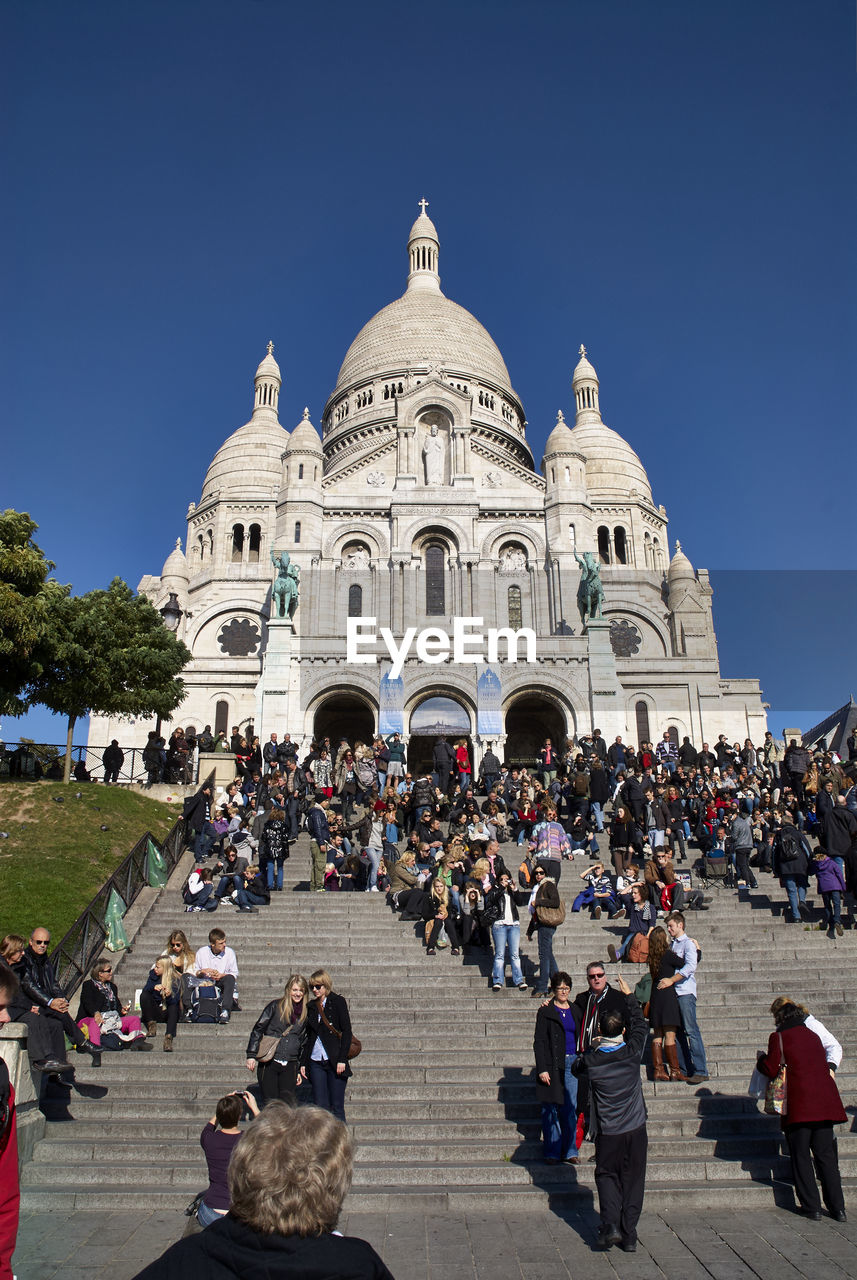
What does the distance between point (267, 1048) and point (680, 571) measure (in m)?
43.6

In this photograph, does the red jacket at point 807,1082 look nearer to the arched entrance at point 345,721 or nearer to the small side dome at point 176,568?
the arched entrance at point 345,721

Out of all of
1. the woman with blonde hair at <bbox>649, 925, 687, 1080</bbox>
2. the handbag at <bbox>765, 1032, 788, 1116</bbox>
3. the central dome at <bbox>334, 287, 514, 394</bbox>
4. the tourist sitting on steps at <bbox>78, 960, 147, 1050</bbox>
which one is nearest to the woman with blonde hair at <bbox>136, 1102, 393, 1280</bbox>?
the handbag at <bbox>765, 1032, 788, 1116</bbox>

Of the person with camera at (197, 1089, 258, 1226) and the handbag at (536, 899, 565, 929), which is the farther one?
the handbag at (536, 899, 565, 929)

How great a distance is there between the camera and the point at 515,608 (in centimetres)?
4019

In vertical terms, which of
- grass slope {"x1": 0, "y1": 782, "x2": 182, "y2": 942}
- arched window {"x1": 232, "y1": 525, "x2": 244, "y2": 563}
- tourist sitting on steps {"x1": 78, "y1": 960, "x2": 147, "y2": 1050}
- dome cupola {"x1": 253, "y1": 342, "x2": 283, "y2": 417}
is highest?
dome cupola {"x1": 253, "y1": 342, "x2": 283, "y2": 417}

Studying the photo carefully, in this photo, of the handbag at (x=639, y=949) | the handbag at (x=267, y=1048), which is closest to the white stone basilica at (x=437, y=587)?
the handbag at (x=639, y=949)

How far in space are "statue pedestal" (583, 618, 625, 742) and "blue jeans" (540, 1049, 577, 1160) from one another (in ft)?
85.4

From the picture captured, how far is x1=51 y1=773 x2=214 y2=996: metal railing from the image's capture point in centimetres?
1240

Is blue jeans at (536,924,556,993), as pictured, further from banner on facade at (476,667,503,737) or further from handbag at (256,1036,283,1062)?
banner on facade at (476,667,503,737)

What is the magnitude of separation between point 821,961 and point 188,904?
990 centimetres

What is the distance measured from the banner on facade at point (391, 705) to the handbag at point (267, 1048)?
25437 millimetres

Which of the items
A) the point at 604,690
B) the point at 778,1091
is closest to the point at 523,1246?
the point at 778,1091

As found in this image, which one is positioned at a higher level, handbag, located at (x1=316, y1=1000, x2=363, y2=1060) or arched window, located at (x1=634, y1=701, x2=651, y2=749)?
arched window, located at (x1=634, y1=701, x2=651, y2=749)

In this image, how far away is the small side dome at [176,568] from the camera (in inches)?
1934
